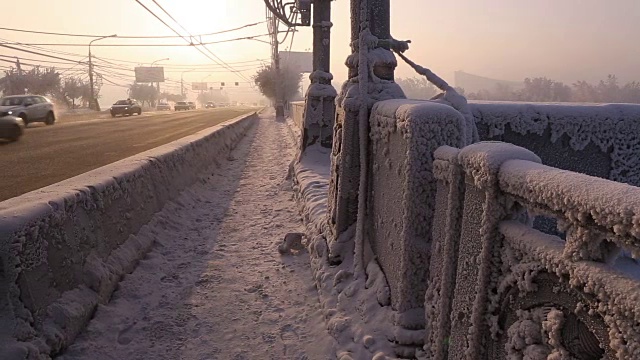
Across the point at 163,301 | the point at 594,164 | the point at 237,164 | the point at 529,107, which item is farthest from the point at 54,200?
the point at 237,164

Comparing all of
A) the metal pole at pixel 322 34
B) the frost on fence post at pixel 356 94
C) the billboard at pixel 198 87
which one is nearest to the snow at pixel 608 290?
the frost on fence post at pixel 356 94

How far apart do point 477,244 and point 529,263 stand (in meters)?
0.37

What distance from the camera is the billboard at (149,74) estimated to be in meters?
115

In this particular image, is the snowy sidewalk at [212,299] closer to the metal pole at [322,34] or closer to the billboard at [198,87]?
the metal pole at [322,34]

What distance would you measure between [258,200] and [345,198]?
13.1 ft

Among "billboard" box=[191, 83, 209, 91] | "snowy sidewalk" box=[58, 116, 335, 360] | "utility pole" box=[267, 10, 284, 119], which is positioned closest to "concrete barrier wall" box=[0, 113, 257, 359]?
"snowy sidewalk" box=[58, 116, 335, 360]

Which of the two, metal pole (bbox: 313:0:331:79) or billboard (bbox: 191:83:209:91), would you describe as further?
billboard (bbox: 191:83:209:91)

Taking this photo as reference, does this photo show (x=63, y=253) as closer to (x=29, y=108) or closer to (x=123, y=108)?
(x=29, y=108)

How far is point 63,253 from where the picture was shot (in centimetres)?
305

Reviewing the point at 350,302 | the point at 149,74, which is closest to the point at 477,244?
the point at 350,302

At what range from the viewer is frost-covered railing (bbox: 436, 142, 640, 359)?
115cm

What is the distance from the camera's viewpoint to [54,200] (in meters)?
3.09

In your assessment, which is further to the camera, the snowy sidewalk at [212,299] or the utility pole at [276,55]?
the utility pole at [276,55]

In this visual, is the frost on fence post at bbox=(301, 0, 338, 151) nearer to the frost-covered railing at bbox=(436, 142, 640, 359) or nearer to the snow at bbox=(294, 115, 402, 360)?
the snow at bbox=(294, 115, 402, 360)
